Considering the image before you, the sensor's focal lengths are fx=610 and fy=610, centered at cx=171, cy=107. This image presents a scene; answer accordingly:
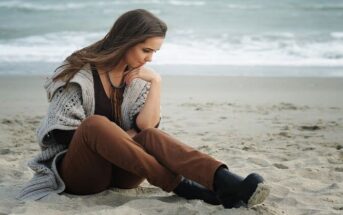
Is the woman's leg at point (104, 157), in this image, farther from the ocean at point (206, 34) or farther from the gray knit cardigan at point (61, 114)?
the ocean at point (206, 34)

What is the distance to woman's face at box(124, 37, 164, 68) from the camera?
3309 mm

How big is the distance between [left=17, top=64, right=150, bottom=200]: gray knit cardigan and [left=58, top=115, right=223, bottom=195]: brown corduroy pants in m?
0.09

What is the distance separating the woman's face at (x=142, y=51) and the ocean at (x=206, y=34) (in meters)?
6.03

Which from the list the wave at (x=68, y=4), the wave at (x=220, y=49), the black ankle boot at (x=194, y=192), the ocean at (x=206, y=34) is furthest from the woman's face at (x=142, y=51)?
the wave at (x=68, y=4)

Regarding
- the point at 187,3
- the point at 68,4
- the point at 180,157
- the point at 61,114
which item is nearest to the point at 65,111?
the point at 61,114

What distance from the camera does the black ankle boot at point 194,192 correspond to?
3.24m

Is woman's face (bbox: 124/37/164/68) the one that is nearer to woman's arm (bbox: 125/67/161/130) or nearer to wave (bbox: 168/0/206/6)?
woman's arm (bbox: 125/67/161/130)

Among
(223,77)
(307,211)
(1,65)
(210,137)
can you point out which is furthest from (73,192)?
(1,65)

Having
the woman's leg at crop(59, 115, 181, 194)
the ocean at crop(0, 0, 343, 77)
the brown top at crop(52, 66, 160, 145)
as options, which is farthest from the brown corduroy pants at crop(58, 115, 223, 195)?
the ocean at crop(0, 0, 343, 77)

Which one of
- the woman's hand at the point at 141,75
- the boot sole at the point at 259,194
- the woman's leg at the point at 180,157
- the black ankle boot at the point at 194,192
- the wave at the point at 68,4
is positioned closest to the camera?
the boot sole at the point at 259,194

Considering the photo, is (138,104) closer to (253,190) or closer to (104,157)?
(104,157)

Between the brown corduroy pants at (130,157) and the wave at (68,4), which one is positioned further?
the wave at (68,4)

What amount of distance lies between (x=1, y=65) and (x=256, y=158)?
20.6 feet

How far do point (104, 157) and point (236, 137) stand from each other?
2.67m
